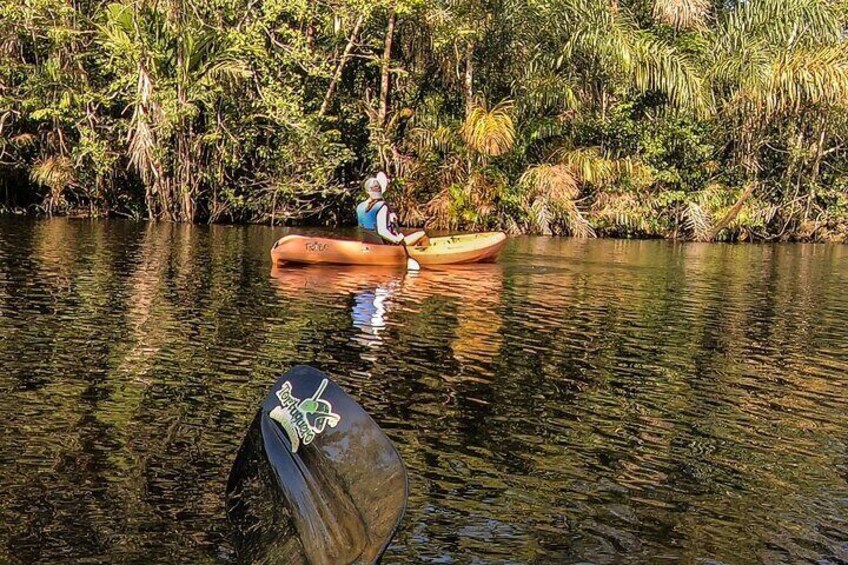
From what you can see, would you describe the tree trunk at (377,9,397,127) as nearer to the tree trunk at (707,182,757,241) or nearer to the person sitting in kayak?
the tree trunk at (707,182,757,241)

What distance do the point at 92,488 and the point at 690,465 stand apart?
411 centimetres

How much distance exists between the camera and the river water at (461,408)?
5.98 meters

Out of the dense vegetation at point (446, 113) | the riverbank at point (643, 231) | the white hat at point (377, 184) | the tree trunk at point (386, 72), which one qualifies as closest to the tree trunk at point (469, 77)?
the dense vegetation at point (446, 113)

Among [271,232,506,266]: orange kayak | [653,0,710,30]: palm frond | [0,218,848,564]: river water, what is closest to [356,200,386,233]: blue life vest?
[271,232,506,266]: orange kayak

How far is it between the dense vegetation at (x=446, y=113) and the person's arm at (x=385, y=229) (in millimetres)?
11199

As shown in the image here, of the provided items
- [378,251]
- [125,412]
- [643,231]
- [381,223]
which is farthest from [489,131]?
[125,412]

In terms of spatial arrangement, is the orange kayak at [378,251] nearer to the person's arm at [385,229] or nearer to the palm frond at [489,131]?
the person's arm at [385,229]

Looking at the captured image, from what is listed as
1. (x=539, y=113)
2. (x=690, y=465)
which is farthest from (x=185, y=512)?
(x=539, y=113)

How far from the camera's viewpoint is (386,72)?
1321 inches

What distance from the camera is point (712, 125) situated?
36.3 m

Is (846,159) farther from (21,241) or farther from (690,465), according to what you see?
(690,465)

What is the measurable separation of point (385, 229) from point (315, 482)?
1526 centimetres

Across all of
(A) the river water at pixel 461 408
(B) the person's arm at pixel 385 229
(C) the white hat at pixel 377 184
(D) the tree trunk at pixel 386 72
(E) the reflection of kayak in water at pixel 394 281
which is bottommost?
(A) the river water at pixel 461 408

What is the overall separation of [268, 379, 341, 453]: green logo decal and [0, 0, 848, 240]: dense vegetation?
2557 cm
